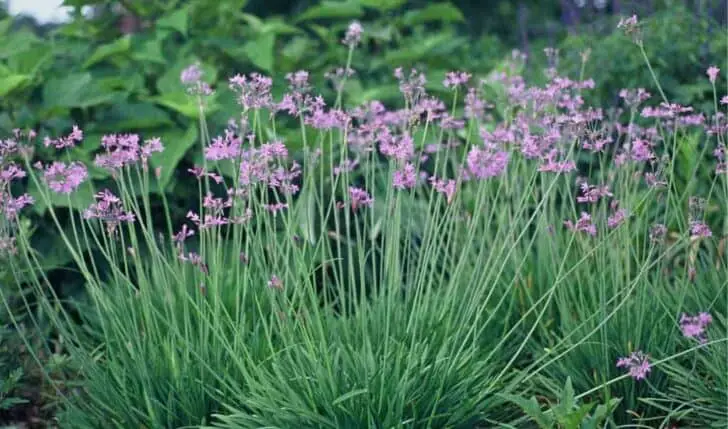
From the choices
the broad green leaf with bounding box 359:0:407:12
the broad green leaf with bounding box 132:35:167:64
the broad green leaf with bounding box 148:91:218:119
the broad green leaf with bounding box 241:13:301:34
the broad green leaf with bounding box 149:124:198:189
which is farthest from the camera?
the broad green leaf with bounding box 359:0:407:12

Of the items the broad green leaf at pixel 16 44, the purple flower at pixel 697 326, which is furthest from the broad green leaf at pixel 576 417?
the broad green leaf at pixel 16 44

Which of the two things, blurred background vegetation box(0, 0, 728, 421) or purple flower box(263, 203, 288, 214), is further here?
blurred background vegetation box(0, 0, 728, 421)

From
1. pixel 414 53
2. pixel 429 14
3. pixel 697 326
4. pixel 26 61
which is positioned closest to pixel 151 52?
pixel 26 61

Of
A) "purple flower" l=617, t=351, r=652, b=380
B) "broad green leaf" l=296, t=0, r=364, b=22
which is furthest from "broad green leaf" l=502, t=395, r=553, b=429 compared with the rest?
"broad green leaf" l=296, t=0, r=364, b=22

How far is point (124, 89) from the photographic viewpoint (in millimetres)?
5320

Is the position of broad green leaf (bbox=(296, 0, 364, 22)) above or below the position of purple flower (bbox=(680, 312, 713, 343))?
above

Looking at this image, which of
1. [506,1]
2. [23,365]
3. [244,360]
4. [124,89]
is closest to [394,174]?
[244,360]

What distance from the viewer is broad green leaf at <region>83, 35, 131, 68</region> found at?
548 centimetres

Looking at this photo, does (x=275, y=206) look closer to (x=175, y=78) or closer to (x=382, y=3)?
(x=175, y=78)

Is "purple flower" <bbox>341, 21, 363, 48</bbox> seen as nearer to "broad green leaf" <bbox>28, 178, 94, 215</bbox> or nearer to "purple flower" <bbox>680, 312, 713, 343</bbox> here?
"purple flower" <bbox>680, 312, 713, 343</bbox>

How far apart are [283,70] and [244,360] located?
294 centimetres

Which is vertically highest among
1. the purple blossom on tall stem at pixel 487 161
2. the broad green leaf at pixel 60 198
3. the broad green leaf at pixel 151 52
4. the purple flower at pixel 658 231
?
the broad green leaf at pixel 151 52

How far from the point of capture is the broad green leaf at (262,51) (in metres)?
5.36

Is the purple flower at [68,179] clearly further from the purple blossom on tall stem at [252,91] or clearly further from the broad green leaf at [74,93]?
the broad green leaf at [74,93]
